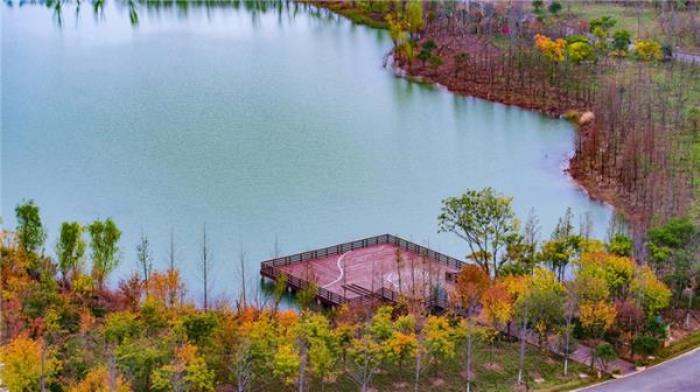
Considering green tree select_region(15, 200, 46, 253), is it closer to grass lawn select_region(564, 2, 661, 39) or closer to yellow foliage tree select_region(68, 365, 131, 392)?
yellow foliage tree select_region(68, 365, 131, 392)

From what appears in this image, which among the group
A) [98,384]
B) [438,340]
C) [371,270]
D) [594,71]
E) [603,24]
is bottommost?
[371,270]

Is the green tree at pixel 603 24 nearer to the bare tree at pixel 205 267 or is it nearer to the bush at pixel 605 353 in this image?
the bare tree at pixel 205 267

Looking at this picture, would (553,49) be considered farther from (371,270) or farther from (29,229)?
(29,229)

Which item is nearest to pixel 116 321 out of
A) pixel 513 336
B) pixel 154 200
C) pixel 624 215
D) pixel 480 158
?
pixel 513 336

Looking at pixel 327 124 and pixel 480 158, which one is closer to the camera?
pixel 480 158

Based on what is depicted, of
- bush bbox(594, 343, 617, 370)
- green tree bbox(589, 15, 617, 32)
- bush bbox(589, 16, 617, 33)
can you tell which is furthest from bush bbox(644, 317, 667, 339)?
bush bbox(589, 16, 617, 33)

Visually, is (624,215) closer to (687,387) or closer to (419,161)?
(419,161)

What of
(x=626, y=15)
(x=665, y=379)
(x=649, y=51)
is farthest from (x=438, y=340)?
(x=626, y=15)
